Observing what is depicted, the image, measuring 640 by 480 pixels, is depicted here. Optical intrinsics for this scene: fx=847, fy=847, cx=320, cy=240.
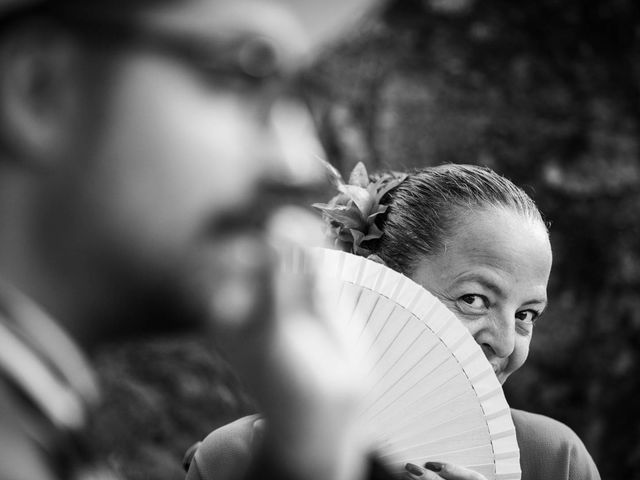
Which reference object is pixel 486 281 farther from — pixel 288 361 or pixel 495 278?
pixel 288 361

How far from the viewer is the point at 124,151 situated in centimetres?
71

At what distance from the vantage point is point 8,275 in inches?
27.6

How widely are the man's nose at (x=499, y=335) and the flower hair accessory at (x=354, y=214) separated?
1.10ft

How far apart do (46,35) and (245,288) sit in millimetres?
269

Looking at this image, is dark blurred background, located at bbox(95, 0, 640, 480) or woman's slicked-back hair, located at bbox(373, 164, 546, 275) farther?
dark blurred background, located at bbox(95, 0, 640, 480)

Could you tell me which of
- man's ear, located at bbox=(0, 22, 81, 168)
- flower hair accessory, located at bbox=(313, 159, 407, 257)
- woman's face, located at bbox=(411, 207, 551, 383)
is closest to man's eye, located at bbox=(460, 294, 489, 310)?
woman's face, located at bbox=(411, 207, 551, 383)

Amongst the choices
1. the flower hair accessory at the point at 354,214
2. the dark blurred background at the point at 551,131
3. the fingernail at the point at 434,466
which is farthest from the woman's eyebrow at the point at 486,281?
the dark blurred background at the point at 551,131

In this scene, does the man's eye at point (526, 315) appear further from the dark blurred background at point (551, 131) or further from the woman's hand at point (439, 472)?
the dark blurred background at point (551, 131)

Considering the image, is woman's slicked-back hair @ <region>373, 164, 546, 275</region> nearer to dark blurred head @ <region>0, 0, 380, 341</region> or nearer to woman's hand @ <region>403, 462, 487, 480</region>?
woman's hand @ <region>403, 462, 487, 480</region>

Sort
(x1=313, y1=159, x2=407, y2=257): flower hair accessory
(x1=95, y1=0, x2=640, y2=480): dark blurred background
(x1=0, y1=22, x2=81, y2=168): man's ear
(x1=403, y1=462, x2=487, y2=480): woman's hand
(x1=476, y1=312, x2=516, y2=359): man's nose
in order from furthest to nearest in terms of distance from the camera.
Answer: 1. (x1=95, y1=0, x2=640, y2=480): dark blurred background
2. (x1=313, y1=159, x2=407, y2=257): flower hair accessory
3. (x1=476, y1=312, x2=516, y2=359): man's nose
4. (x1=403, y1=462, x2=487, y2=480): woman's hand
5. (x1=0, y1=22, x2=81, y2=168): man's ear

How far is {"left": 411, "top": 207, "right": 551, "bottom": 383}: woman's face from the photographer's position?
1643 mm

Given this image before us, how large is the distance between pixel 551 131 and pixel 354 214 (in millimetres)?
2189

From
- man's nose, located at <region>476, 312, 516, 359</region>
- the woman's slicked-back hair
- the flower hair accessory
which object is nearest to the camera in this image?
man's nose, located at <region>476, 312, 516, 359</region>

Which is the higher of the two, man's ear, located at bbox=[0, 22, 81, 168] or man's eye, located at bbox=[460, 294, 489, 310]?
man's eye, located at bbox=[460, 294, 489, 310]
